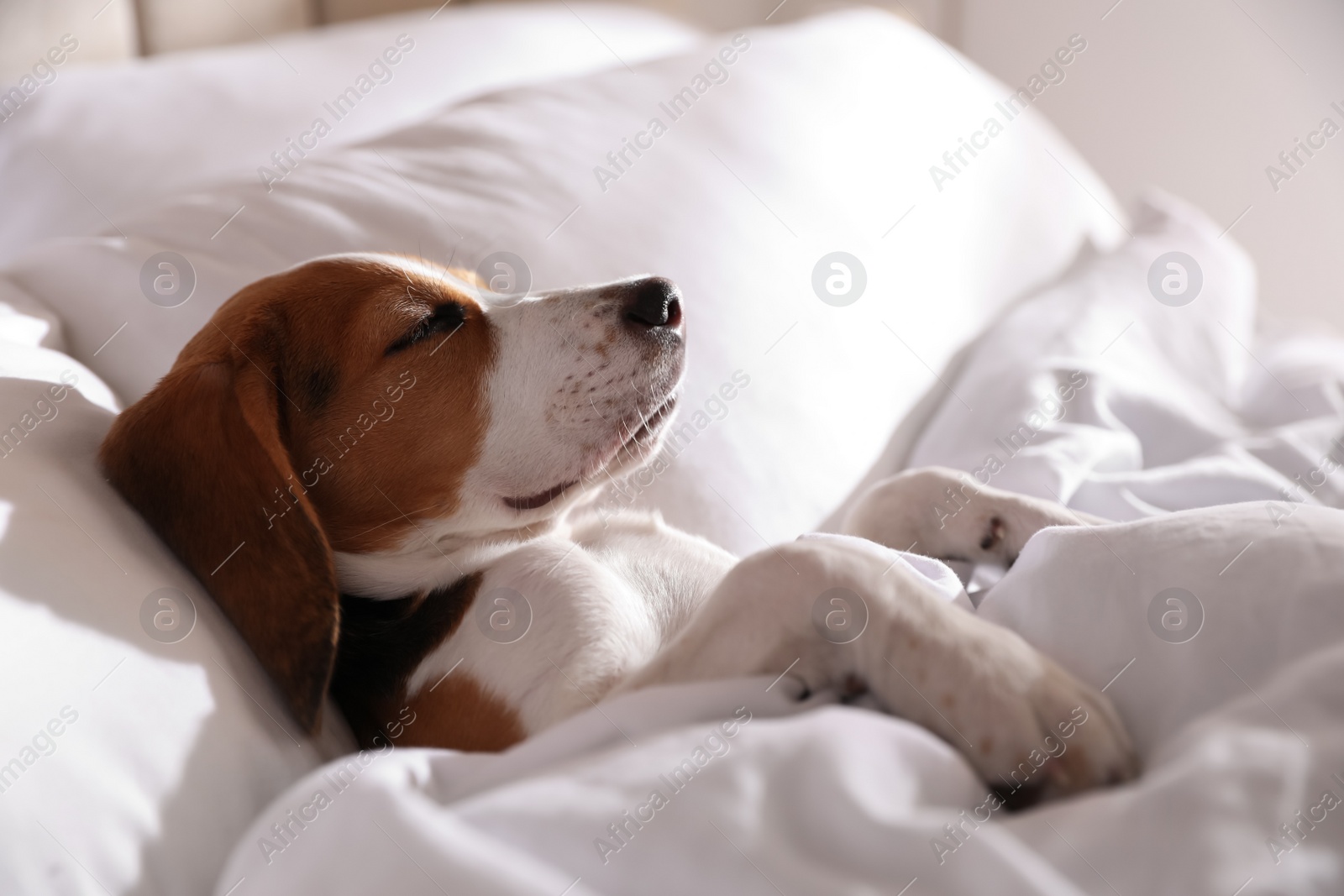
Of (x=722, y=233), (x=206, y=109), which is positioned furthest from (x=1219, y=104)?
(x=206, y=109)

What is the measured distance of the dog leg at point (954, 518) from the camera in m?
1.24

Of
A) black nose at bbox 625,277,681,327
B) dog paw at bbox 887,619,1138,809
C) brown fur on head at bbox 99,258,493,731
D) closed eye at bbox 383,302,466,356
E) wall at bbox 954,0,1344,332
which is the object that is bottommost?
brown fur on head at bbox 99,258,493,731

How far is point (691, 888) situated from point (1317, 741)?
426 millimetres

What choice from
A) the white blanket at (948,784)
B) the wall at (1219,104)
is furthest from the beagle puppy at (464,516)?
the wall at (1219,104)

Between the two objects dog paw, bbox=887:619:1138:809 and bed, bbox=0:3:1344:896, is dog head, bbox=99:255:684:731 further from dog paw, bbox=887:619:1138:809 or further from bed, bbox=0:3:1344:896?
dog paw, bbox=887:619:1138:809

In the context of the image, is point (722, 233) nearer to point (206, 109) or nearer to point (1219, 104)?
point (206, 109)

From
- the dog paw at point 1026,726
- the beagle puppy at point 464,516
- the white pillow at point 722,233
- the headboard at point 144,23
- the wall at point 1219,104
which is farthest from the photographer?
the wall at point 1219,104

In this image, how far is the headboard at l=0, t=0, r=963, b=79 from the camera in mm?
2135

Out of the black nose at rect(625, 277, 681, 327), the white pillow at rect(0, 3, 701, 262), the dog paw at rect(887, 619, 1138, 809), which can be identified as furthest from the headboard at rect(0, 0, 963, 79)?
the dog paw at rect(887, 619, 1138, 809)

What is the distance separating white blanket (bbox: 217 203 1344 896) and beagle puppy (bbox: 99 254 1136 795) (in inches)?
4.0

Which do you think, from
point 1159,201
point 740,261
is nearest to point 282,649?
point 740,261

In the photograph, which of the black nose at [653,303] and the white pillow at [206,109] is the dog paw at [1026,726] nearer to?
the black nose at [653,303]

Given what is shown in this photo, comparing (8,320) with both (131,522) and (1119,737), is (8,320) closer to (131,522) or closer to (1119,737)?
(131,522)

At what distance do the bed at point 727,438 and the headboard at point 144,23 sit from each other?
0.19 m
